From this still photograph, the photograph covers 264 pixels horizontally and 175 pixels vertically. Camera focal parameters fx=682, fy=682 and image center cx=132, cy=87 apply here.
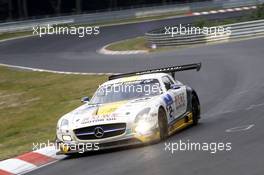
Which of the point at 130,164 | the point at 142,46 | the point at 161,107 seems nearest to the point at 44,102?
the point at 161,107

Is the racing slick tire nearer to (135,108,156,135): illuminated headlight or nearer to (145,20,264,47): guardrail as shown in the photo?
(135,108,156,135): illuminated headlight

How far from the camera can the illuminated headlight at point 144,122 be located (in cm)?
1145

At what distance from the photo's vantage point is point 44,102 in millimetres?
21875

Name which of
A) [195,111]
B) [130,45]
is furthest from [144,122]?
[130,45]

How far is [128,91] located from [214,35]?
900 inches

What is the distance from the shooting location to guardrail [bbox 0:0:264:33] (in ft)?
180

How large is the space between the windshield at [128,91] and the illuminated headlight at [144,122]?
3.22 ft

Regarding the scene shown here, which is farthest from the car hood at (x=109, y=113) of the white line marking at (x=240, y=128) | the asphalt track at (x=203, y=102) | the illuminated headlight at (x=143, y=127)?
the white line marking at (x=240, y=128)

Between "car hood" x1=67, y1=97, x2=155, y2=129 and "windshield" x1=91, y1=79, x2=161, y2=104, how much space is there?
34 cm

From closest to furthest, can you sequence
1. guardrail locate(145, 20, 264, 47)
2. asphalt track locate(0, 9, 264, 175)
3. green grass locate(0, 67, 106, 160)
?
asphalt track locate(0, 9, 264, 175) → green grass locate(0, 67, 106, 160) → guardrail locate(145, 20, 264, 47)

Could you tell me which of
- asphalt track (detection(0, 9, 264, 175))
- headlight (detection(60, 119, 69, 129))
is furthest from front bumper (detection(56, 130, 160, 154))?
headlight (detection(60, 119, 69, 129))

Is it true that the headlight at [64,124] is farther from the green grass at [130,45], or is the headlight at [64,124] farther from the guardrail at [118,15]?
the guardrail at [118,15]

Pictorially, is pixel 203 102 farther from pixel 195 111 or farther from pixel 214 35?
pixel 214 35

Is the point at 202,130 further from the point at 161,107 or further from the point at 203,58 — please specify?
the point at 203,58
